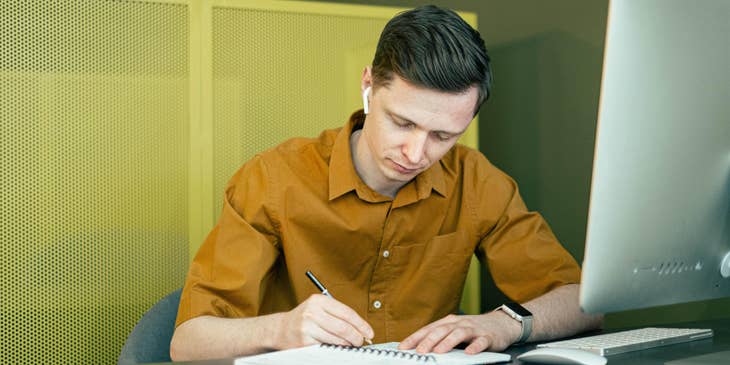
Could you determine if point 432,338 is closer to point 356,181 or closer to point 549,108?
point 356,181

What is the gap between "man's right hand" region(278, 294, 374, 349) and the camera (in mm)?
1397

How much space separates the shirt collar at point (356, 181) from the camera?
6.30 ft

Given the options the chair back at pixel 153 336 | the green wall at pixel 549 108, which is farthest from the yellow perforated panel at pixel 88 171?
the green wall at pixel 549 108

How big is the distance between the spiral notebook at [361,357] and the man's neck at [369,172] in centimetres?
61

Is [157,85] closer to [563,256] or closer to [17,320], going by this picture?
[17,320]

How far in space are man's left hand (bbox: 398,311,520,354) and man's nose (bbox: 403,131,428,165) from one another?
1.10ft

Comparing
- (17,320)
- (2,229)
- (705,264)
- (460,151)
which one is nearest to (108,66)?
(2,229)

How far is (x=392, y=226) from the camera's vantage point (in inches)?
77.2

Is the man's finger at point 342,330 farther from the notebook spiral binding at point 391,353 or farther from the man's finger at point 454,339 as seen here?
the man's finger at point 454,339

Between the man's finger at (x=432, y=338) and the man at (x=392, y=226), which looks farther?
the man at (x=392, y=226)

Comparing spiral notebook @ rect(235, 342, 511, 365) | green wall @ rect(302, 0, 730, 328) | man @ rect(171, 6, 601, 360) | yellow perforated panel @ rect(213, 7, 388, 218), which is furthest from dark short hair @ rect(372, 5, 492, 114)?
green wall @ rect(302, 0, 730, 328)

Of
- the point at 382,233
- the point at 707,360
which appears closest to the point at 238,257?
the point at 382,233

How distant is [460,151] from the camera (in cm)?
213

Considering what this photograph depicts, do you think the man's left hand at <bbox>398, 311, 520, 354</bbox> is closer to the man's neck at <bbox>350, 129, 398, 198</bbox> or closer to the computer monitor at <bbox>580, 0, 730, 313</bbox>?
the computer monitor at <bbox>580, 0, 730, 313</bbox>
